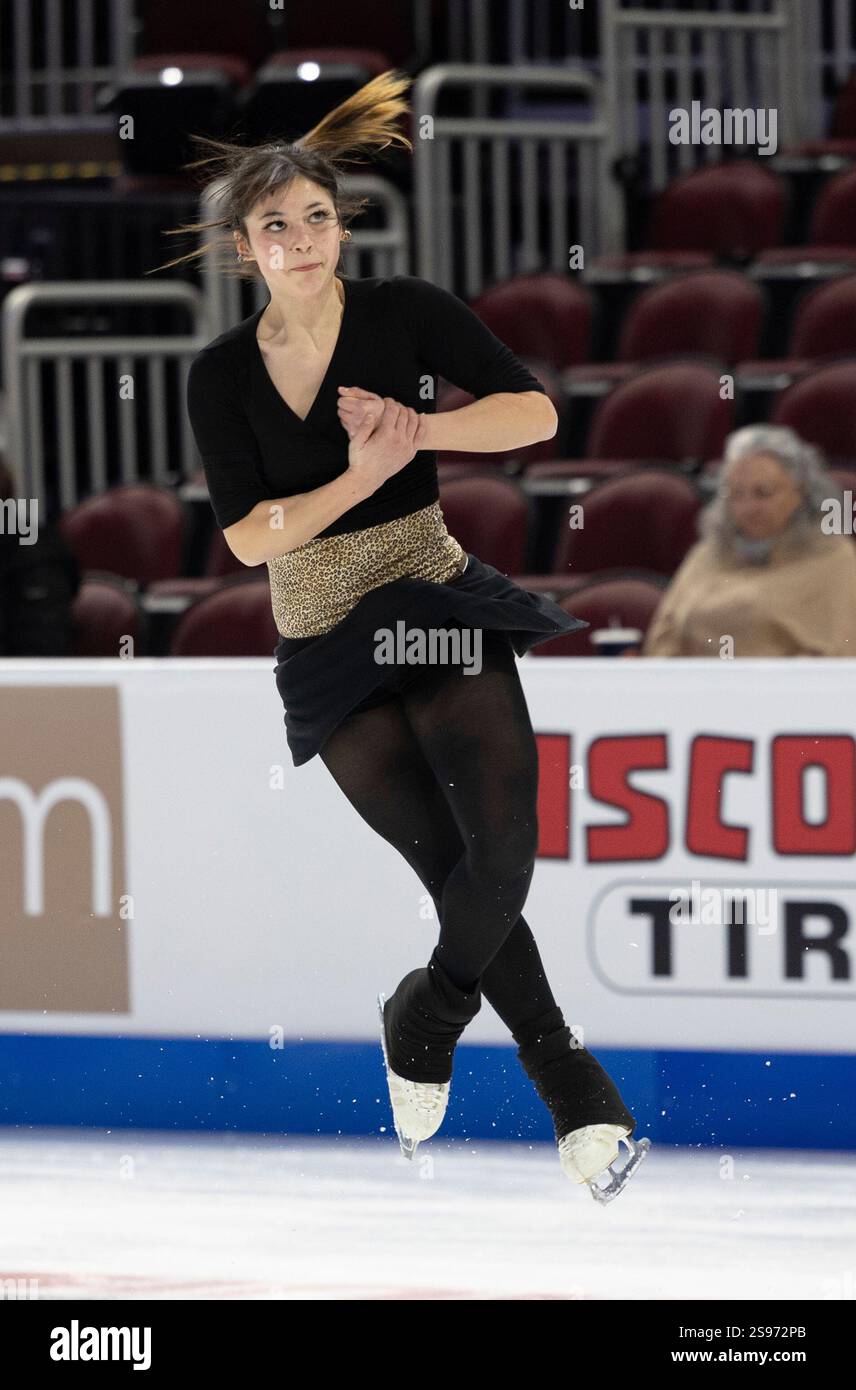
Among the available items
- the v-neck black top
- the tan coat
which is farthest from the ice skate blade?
the tan coat

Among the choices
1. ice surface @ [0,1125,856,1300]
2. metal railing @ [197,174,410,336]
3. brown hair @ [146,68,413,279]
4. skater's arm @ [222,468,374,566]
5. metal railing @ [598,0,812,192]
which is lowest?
ice surface @ [0,1125,856,1300]

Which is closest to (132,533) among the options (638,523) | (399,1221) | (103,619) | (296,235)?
(103,619)

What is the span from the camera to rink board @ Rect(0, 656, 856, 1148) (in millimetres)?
4332

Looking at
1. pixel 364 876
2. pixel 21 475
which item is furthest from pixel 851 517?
pixel 21 475

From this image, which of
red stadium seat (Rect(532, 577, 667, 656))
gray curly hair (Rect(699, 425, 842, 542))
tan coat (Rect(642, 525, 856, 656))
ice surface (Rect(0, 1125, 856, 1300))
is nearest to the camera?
ice surface (Rect(0, 1125, 856, 1300))

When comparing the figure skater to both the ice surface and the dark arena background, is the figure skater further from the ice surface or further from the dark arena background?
the ice surface

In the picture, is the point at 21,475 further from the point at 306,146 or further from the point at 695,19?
the point at 306,146

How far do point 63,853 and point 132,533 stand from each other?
2.47 meters

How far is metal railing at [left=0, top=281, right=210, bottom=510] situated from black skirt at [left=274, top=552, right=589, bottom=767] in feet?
14.0

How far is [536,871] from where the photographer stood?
4.45 metres

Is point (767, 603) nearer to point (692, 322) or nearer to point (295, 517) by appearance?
point (692, 322)

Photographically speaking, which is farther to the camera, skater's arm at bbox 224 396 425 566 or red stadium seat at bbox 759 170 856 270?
red stadium seat at bbox 759 170 856 270

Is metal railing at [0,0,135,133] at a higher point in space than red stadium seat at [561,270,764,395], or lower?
higher

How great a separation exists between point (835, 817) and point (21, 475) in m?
3.89
